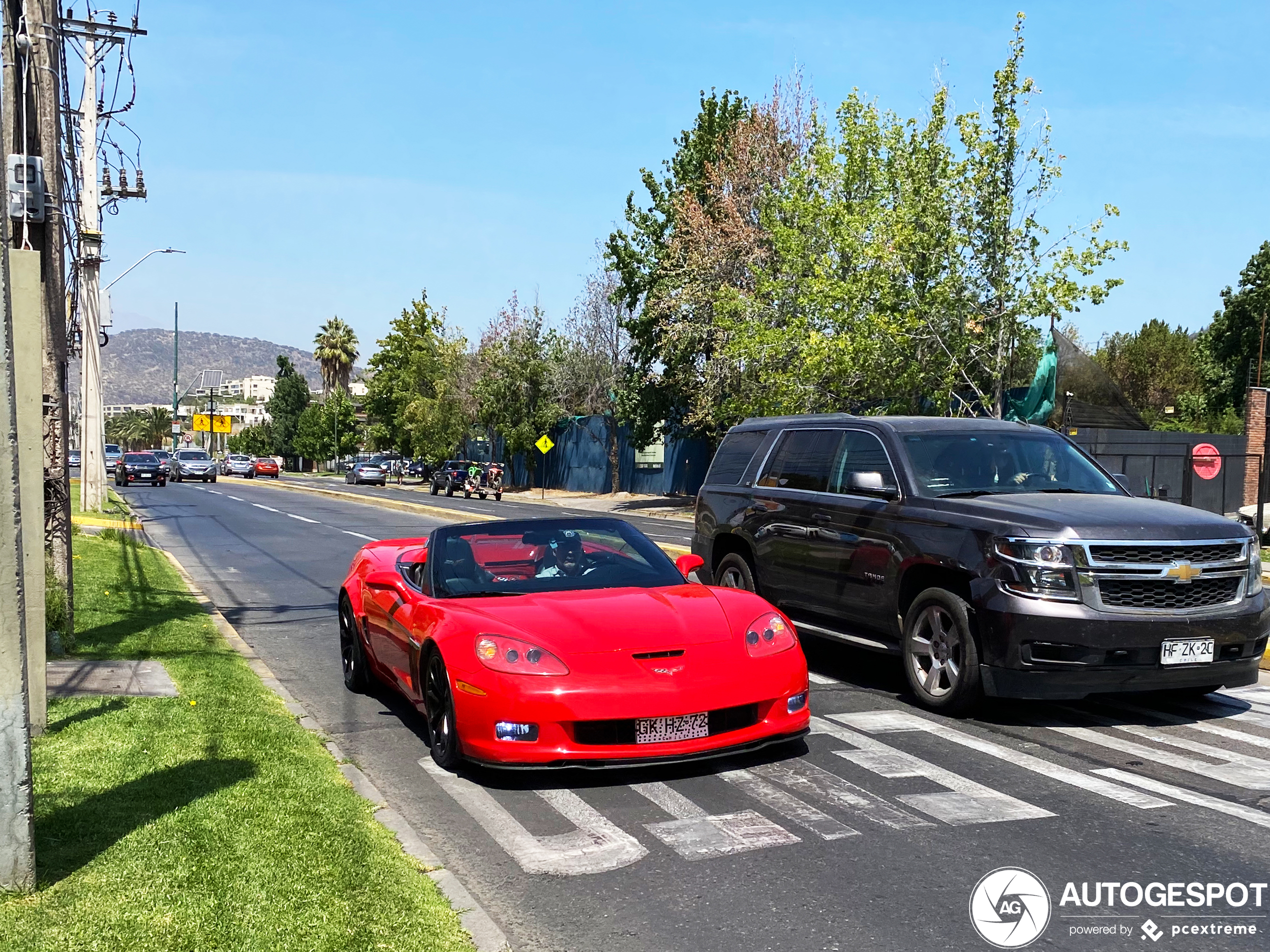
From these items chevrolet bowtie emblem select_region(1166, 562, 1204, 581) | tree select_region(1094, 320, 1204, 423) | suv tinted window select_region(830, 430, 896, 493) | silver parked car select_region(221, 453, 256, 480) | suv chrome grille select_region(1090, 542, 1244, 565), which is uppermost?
tree select_region(1094, 320, 1204, 423)

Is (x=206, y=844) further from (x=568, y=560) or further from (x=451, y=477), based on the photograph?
(x=451, y=477)

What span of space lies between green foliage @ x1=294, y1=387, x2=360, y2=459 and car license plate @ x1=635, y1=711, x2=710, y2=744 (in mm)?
107307

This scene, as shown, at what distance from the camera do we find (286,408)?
126m

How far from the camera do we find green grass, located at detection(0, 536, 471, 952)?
4.03 m

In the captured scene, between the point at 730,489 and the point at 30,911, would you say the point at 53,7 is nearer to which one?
the point at 730,489

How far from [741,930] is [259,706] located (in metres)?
4.55

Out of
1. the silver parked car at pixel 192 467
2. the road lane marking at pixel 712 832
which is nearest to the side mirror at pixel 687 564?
the road lane marking at pixel 712 832

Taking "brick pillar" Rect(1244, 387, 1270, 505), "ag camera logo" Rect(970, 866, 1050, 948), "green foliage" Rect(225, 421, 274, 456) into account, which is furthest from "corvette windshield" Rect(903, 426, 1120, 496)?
"green foliage" Rect(225, 421, 274, 456)

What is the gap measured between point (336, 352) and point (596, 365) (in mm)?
61983

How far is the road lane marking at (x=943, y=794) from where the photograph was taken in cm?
558

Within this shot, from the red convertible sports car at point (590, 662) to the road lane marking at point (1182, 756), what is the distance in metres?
1.99

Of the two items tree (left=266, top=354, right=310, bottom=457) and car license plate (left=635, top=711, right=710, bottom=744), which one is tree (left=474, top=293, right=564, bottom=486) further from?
tree (left=266, top=354, right=310, bottom=457)

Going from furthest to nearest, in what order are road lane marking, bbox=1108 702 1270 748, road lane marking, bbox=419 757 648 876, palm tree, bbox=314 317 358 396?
palm tree, bbox=314 317 358 396, road lane marking, bbox=1108 702 1270 748, road lane marking, bbox=419 757 648 876
